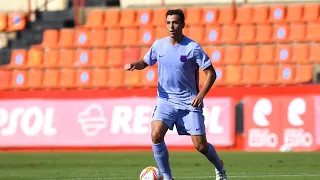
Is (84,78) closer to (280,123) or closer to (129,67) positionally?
(280,123)

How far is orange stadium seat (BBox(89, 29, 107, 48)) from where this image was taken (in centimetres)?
2614

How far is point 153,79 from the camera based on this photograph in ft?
79.6

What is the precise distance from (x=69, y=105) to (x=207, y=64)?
11685mm

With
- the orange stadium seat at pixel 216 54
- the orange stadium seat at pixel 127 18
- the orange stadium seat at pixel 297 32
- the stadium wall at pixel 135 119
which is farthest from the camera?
the orange stadium seat at pixel 127 18

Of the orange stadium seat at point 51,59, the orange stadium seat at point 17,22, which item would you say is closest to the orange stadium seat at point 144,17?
the orange stadium seat at point 51,59

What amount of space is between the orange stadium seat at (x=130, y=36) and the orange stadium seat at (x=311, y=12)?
4.63m

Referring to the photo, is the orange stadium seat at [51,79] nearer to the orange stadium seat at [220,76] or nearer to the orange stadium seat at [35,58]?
the orange stadium seat at [35,58]

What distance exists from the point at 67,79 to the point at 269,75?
217 inches

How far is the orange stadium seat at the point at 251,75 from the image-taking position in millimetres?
23312

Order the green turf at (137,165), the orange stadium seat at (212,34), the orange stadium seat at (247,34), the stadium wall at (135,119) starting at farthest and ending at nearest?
the orange stadium seat at (212,34) → the orange stadium seat at (247,34) → the stadium wall at (135,119) → the green turf at (137,165)

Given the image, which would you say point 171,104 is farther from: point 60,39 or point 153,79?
point 60,39

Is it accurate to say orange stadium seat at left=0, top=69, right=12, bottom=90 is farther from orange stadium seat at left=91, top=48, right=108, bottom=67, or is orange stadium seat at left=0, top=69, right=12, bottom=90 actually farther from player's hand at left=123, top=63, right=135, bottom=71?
player's hand at left=123, top=63, right=135, bottom=71

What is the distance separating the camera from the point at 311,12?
24766 millimetres

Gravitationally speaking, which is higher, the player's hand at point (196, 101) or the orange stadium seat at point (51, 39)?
the orange stadium seat at point (51, 39)
